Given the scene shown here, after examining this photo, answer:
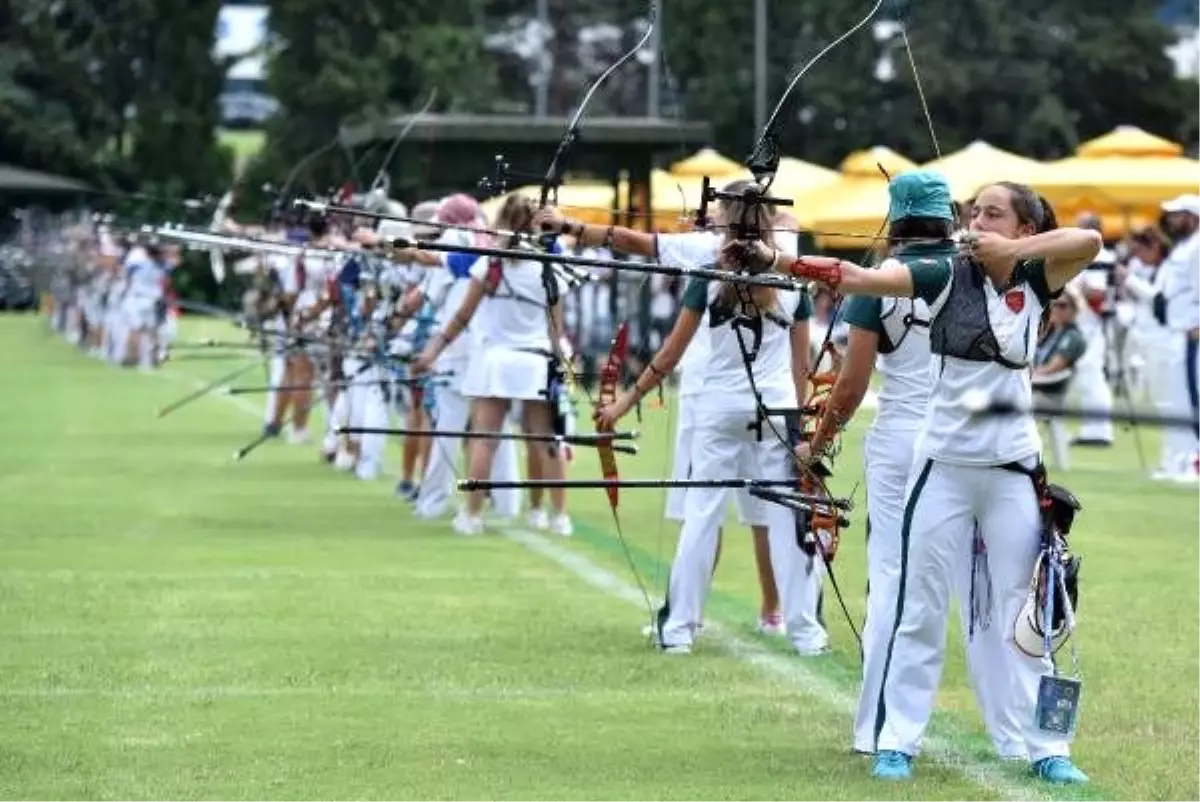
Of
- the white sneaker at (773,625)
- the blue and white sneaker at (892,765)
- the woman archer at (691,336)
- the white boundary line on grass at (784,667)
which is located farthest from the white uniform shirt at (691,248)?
the blue and white sneaker at (892,765)

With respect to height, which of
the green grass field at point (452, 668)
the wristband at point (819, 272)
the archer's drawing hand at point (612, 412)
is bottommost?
the green grass field at point (452, 668)

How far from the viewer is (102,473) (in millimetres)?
24312

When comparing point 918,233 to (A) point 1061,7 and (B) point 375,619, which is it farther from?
(A) point 1061,7

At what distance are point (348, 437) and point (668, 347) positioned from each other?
12.3 m

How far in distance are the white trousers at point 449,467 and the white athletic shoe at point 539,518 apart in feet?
0.74

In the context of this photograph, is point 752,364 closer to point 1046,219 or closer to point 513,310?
point 1046,219

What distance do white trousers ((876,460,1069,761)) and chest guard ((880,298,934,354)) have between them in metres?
0.66

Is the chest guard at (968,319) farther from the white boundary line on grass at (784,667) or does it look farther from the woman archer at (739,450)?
the woman archer at (739,450)

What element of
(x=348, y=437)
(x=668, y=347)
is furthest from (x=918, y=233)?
(x=348, y=437)

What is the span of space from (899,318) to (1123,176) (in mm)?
25348

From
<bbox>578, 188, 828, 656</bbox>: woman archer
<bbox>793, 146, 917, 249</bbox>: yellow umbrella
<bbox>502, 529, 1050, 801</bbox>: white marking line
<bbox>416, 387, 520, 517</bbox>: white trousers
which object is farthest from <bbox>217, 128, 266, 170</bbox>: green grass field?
<bbox>578, 188, 828, 656</bbox>: woman archer

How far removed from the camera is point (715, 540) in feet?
43.3

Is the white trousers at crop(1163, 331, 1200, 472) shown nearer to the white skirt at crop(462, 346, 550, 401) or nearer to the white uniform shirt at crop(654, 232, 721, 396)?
the white skirt at crop(462, 346, 550, 401)

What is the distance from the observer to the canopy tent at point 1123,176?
34938mm
